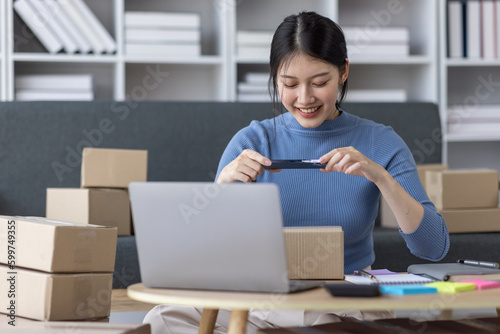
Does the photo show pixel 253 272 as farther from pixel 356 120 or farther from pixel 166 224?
pixel 356 120

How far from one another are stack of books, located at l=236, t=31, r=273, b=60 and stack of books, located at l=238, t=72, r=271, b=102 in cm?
10

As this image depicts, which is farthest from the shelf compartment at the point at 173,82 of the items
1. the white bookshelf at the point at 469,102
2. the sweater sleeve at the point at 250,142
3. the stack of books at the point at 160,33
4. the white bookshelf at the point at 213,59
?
the sweater sleeve at the point at 250,142

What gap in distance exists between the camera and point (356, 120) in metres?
1.74

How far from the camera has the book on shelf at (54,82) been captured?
303 centimetres

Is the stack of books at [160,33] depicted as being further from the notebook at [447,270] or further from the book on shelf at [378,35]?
the notebook at [447,270]

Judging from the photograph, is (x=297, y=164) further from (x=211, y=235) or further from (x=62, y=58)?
(x=62, y=58)

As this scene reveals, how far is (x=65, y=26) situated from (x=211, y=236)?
234cm

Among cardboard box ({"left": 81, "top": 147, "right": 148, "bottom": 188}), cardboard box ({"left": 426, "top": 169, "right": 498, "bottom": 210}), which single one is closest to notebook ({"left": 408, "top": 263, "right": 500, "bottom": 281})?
cardboard box ({"left": 426, "top": 169, "right": 498, "bottom": 210})

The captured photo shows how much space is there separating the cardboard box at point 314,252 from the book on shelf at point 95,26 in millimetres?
2190

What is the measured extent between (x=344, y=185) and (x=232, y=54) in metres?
1.76

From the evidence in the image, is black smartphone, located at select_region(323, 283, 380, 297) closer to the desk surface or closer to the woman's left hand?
the desk surface

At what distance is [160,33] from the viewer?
3.14m

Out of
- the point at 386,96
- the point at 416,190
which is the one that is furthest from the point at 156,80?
the point at 416,190

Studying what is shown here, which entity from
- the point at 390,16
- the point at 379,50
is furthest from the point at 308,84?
the point at 390,16
